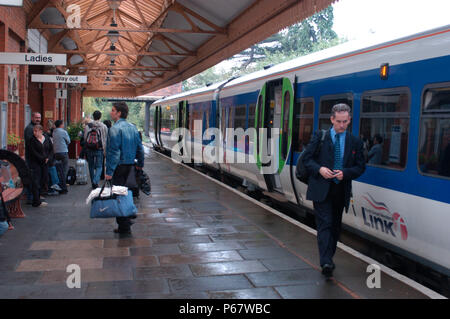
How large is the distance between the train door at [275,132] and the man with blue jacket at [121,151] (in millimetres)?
2937

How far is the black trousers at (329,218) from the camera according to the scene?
5.23m

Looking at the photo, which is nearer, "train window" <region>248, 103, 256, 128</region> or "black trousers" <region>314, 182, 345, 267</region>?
"black trousers" <region>314, 182, 345, 267</region>

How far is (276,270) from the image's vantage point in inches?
217

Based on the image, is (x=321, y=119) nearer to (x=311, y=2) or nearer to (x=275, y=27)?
(x=311, y=2)

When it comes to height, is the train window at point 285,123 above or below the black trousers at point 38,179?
above

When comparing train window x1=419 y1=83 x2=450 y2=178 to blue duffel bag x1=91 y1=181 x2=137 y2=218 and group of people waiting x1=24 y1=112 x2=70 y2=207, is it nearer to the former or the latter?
blue duffel bag x1=91 y1=181 x2=137 y2=218

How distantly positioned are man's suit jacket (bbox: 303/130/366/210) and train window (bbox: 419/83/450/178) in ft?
2.20

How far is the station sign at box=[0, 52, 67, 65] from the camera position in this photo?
8.91 meters

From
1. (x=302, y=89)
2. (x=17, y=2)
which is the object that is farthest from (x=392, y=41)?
(x=17, y=2)

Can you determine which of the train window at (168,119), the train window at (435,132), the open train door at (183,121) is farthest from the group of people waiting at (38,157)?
the train window at (168,119)

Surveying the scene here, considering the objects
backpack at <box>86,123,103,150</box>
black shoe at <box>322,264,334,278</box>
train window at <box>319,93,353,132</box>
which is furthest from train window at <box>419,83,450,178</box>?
backpack at <box>86,123,103,150</box>

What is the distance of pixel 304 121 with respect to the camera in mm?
8406

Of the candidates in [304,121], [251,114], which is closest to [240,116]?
[251,114]

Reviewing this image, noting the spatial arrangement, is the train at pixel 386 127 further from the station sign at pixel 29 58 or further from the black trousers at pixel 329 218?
the station sign at pixel 29 58
